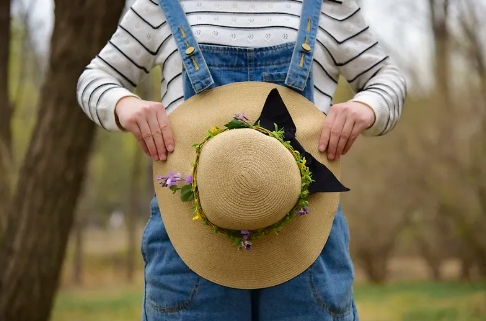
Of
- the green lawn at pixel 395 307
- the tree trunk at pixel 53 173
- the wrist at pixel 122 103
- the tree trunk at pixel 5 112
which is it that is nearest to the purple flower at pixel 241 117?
the wrist at pixel 122 103

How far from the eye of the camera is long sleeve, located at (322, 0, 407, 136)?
123 cm

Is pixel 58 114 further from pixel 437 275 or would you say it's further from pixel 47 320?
pixel 437 275

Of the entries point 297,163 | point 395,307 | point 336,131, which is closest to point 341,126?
point 336,131

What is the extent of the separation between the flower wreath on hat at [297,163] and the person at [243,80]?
0.07 m

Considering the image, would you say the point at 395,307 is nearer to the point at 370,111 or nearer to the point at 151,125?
the point at 370,111

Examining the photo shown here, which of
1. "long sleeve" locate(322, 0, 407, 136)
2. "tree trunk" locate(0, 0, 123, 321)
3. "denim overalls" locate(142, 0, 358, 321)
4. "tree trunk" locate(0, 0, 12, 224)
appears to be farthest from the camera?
"tree trunk" locate(0, 0, 12, 224)

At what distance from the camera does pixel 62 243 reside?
3090 mm

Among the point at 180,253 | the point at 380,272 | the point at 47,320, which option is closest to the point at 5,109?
the point at 47,320

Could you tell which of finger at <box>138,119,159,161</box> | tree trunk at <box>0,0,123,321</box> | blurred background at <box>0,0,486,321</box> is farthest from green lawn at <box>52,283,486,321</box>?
finger at <box>138,119,159,161</box>

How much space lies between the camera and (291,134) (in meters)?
1.13

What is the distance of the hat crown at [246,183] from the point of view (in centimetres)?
102

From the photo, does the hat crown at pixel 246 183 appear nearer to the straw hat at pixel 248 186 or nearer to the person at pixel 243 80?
the straw hat at pixel 248 186

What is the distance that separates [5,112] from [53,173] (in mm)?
1131

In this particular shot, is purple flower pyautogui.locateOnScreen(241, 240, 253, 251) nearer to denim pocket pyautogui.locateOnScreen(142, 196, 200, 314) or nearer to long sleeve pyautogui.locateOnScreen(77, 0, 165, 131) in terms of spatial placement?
denim pocket pyautogui.locateOnScreen(142, 196, 200, 314)
